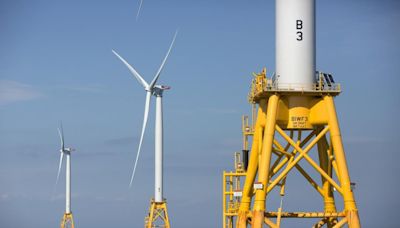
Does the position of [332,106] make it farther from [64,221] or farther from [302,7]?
[64,221]

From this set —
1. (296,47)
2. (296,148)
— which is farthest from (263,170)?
(296,47)

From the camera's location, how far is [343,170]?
7438 cm

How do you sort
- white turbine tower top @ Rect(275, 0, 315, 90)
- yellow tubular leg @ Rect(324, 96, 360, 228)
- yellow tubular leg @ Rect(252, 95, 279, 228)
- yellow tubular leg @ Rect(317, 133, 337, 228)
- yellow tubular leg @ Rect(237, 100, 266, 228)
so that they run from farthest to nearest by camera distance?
yellow tubular leg @ Rect(317, 133, 337, 228) < yellow tubular leg @ Rect(237, 100, 266, 228) < white turbine tower top @ Rect(275, 0, 315, 90) < yellow tubular leg @ Rect(324, 96, 360, 228) < yellow tubular leg @ Rect(252, 95, 279, 228)

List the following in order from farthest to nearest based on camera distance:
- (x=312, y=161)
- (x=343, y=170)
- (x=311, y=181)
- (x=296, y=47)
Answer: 1. (x=311, y=181)
2. (x=296, y=47)
3. (x=312, y=161)
4. (x=343, y=170)

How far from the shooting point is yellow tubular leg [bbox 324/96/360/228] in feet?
242

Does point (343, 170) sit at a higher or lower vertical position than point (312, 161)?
lower

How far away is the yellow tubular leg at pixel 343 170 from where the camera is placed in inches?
2906

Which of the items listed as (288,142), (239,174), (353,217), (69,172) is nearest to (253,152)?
(288,142)

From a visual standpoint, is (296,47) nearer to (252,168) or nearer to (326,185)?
(252,168)

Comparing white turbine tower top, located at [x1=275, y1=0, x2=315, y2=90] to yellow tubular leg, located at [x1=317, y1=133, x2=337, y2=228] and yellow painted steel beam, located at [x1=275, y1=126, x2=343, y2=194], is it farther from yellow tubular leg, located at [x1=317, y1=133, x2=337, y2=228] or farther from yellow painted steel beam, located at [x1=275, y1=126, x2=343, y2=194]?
yellow tubular leg, located at [x1=317, y1=133, x2=337, y2=228]

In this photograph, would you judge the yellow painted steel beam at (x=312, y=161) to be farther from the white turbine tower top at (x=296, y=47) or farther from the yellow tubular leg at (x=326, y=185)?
the yellow tubular leg at (x=326, y=185)

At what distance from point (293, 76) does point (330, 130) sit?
185 inches

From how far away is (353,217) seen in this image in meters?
73.8

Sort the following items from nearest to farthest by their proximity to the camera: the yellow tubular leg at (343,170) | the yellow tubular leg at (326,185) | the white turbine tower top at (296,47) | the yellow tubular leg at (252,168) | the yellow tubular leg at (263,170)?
the yellow tubular leg at (263,170), the yellow tubular leg at (343,170), the white turbine tower top at (296,47), the yellow tubular leg at (252,168), the yellow tubular leg at (326,185)
